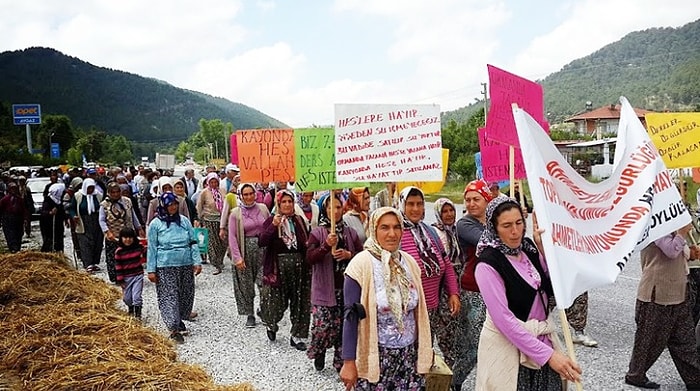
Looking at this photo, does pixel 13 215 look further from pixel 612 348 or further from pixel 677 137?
pixel 677 137

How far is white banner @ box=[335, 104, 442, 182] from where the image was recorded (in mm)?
4867

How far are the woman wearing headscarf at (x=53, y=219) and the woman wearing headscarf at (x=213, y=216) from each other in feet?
12.6

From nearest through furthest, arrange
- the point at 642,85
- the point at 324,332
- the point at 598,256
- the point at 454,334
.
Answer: the point at 598,256 → the point at 454,334 → the point at 324,332 → the point at 642,85

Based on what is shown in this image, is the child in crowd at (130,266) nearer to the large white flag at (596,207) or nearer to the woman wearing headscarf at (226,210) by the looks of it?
the woman wearing headscarf at (226,210)

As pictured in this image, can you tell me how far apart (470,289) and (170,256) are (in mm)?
3401

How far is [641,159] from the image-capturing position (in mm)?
3500

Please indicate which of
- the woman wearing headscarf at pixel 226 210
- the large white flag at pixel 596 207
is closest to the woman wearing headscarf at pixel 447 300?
the large white flag at pixel 596 207

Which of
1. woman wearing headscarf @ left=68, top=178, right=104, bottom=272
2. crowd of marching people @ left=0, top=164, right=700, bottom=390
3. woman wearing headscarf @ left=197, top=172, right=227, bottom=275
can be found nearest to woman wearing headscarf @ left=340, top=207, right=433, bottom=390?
crowd of marching people @ left=0, top=164, right=700, bottom=390

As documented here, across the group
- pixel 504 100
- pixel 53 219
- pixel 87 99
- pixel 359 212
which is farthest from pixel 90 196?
pixel 87 99

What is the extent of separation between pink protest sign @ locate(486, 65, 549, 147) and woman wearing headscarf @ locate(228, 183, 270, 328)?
3.64 m

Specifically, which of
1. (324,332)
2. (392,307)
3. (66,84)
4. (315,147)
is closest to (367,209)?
(315,147)

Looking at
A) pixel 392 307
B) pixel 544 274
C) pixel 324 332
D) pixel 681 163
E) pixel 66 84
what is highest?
pixel 66 84

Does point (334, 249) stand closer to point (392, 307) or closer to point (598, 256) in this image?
point (392, 307)

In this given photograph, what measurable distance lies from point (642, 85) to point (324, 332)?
385ft
